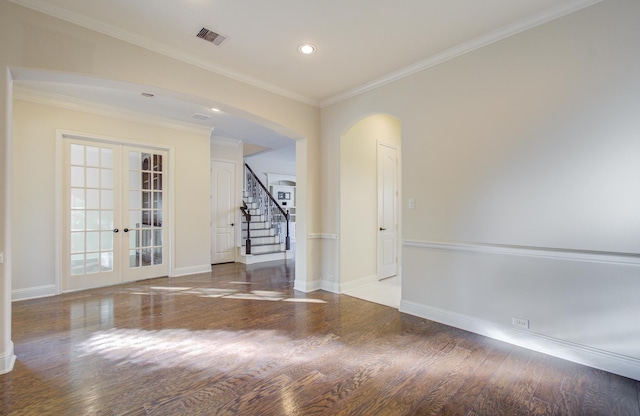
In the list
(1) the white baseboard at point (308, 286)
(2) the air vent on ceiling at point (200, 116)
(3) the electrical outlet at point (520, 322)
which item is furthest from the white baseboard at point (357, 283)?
(2) the air vent on ceiling at point (200, 116)

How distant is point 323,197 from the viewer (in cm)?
482

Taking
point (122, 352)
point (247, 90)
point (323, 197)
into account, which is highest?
point (247, 90)

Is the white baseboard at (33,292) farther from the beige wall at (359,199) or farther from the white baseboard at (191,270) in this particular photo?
the beige wall at (359,199)

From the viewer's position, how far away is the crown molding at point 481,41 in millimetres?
2504

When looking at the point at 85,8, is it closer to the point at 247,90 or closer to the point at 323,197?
the point at 247,90

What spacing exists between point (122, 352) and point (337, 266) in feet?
9.40

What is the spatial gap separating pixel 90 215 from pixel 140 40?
3276mm

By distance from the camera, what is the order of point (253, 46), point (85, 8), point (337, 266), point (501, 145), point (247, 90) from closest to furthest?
point (85, 8) < point (501, 145) < point (253, 46) < point (247, 90) < point (337, 266)

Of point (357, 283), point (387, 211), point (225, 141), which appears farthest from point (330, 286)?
point (225, 141)

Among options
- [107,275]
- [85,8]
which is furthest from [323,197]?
[107,275]

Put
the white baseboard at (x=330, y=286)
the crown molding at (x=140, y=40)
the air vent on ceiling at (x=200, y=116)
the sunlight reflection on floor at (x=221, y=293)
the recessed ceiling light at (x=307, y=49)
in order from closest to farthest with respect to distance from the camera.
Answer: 1. the crown molding at (x=140, y=40)
2. the recessed ceiling light at (x=307, y=49)
3. the sunlight reflection on floor at (x=221, y=293)
4. the white baseboard at (x=330, y=286)
5. the air vent on ceiling at (x=200, y=116)

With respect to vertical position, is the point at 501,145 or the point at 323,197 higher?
the point at 501,145

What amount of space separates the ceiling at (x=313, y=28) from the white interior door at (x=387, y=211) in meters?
1.91

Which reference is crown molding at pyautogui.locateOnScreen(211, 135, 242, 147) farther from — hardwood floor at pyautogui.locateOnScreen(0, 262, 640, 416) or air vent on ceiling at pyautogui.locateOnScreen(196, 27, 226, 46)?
hardwood floor at pyautogui.locateOnScreen(0, 262, 640, 416)
